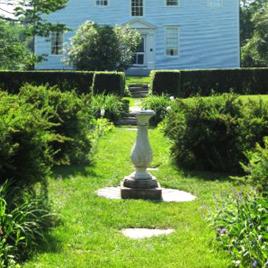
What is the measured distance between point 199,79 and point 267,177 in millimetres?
22539

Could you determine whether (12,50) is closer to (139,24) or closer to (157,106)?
(157,106)

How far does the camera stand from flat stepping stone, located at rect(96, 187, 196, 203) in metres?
8.94

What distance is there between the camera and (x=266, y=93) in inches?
1157

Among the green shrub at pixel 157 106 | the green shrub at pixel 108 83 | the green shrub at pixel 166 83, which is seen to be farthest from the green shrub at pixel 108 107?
the green shrub at pixel 166 83

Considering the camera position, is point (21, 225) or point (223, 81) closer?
point (21, 225)

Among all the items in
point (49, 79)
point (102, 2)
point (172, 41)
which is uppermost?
point (102, 2)

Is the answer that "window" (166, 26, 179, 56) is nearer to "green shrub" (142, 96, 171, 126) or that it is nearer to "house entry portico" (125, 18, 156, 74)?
"house entry portico" (125, 18, 156, 74)

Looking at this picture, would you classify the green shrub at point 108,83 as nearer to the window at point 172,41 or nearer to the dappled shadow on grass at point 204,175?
the dappled shadow on grass at point 204,175

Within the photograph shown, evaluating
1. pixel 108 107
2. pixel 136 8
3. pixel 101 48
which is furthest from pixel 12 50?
pixel 136 8

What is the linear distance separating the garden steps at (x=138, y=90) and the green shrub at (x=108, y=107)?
30.2 ft

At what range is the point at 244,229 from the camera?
5.66 metres

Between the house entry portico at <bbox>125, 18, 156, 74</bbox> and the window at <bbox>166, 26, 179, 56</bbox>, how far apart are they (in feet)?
3.55

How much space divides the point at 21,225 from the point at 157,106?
49.5 feet

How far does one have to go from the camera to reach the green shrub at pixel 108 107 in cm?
2000
